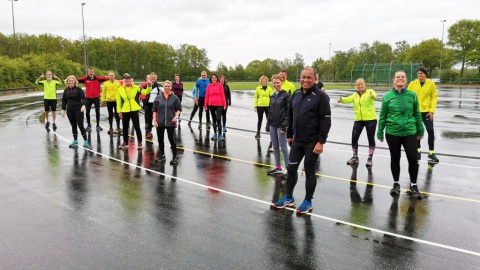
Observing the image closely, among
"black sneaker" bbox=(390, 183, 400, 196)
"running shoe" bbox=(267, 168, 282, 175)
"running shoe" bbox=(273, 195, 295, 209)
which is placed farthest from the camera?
"running shoe" bbox=(267, 168, 282, 175)

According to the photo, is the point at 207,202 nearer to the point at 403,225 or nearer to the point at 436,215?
the point at 403,225

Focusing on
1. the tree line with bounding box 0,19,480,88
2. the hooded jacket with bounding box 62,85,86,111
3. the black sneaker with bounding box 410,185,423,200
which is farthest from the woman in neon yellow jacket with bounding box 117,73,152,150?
the tree line with bounding box 0,19,480,88

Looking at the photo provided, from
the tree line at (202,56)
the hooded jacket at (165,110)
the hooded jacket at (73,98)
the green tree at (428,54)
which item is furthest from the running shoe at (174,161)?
the green tree at (428,54)

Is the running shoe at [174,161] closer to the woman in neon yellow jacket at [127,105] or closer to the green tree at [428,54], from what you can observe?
the woman in neon yellow jacket at [127,105]

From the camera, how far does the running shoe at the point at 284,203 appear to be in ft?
19.6

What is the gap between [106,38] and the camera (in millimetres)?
95312

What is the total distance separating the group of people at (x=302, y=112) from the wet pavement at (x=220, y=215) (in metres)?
0.54

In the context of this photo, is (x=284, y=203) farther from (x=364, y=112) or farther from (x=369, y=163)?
(x=364, y=112)

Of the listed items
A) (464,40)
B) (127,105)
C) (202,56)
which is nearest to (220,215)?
(127,105)

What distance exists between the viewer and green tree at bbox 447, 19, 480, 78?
258 feet

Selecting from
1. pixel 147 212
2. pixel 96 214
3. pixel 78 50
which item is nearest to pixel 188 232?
pixel 147 212

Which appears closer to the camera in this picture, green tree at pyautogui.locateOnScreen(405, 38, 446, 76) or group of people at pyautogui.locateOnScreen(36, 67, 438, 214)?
group of people at pyautogui.locateOnScreen(36, 67, 438, 214)

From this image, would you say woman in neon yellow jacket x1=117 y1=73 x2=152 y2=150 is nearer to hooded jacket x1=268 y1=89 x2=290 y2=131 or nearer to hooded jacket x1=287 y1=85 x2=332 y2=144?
hooded jacket x1=268 y1=89 x2=290 y2=131

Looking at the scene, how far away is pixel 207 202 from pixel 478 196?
466 centimetres
